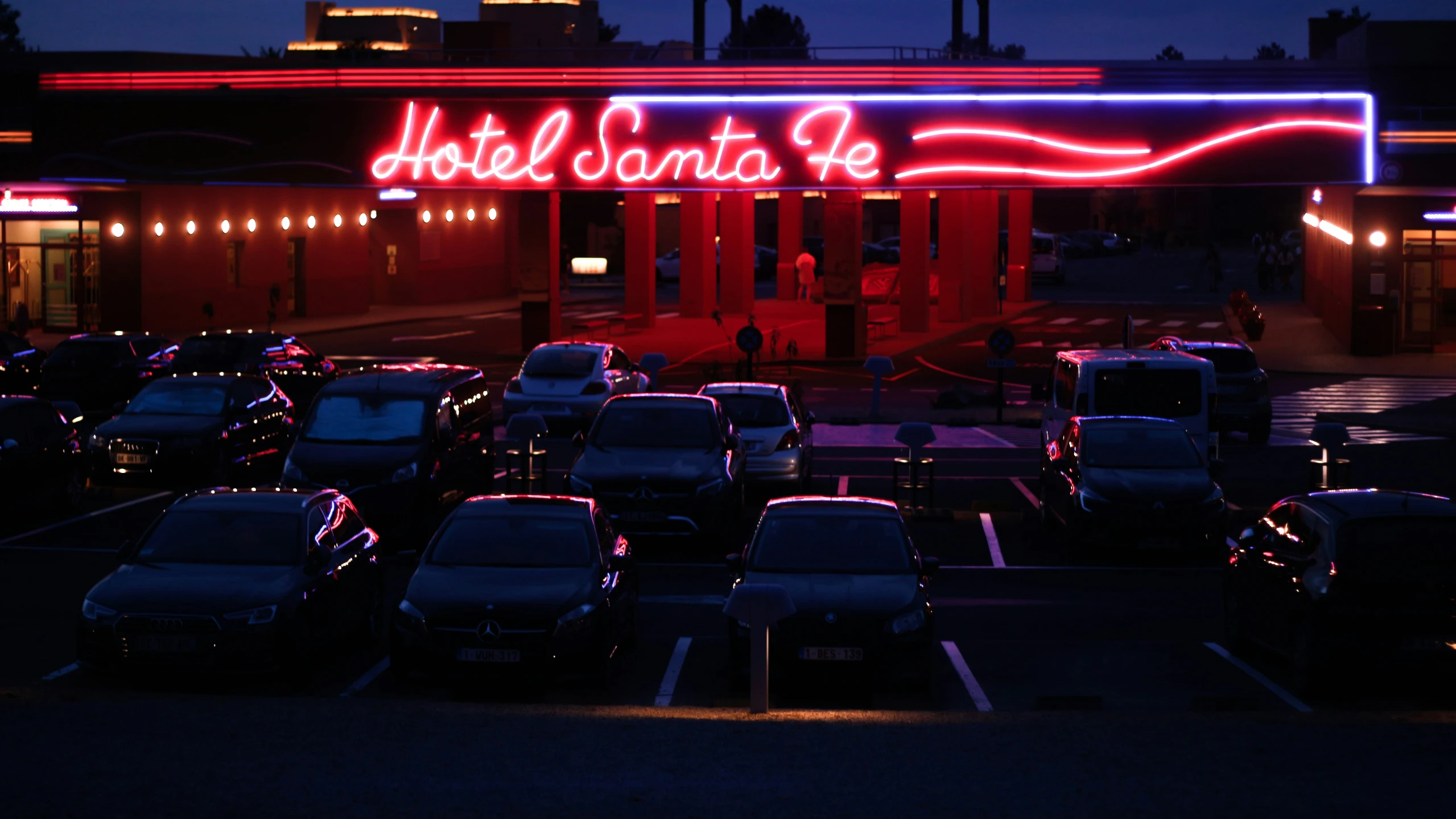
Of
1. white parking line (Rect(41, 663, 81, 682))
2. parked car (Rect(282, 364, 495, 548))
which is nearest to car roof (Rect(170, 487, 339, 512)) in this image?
white parking line (Rect(41, 663, 81, 682))

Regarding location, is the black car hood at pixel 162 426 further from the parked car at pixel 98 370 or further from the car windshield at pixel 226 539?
the car windshield at pixel 226 539

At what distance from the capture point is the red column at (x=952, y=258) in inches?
2148

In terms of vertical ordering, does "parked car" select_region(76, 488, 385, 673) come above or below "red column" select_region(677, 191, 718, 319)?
below

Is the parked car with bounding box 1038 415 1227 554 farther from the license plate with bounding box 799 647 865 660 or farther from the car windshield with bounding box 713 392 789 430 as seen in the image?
the license plate with bounding box 799 647 865 660

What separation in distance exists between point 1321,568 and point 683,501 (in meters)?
7.91

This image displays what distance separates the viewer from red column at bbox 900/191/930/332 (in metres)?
49.9

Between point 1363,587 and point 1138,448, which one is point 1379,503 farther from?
point 1138,448

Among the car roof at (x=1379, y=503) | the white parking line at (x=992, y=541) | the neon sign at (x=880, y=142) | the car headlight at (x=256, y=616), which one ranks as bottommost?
the white parking line at (x=992, y=541)

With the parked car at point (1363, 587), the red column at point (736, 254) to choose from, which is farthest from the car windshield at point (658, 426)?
the red column at point (736, 254)

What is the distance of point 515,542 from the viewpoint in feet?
44.7

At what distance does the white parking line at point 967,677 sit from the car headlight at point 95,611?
251 inches

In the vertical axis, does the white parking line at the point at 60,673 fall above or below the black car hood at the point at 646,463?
below

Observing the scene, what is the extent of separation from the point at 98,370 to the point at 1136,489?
21672 mm

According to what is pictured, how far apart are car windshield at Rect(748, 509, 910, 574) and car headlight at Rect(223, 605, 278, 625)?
3.71 metres
